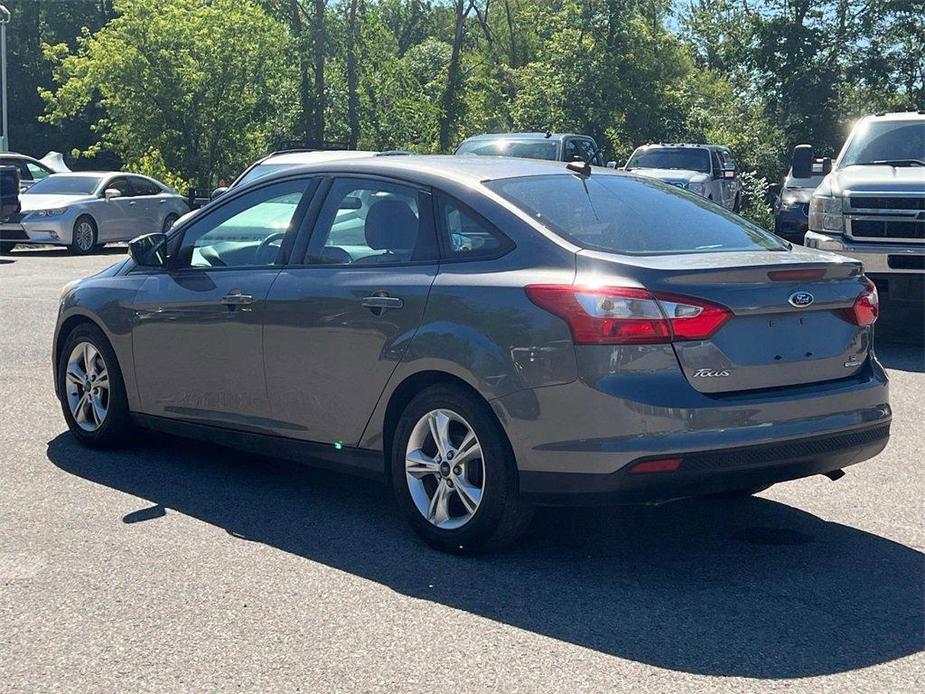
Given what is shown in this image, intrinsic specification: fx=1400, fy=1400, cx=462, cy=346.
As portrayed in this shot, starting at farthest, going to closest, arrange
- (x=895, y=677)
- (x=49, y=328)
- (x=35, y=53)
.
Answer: (x=35, y=53) < (x=49, y=328) < (x=895, y=677)

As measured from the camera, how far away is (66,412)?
7746mm

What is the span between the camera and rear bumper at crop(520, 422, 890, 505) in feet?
16.9

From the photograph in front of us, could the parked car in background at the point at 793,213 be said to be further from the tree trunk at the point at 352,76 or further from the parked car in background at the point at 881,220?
the tree trunk at the point at 352,76

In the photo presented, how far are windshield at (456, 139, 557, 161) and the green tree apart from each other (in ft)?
60.6

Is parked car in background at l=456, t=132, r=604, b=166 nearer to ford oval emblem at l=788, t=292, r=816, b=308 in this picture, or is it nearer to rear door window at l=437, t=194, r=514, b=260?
rear door window at l=437, t=194, r=514, b=260

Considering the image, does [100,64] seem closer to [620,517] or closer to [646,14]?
[646,14]

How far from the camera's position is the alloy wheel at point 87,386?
7.52m

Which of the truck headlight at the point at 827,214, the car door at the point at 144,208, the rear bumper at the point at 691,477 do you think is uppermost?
the rear bumper at the point at 691,477

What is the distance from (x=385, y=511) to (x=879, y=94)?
34.5m

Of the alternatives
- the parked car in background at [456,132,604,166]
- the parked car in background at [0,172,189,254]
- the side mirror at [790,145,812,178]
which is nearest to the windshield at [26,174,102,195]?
the parked car in background at [0,172,189,254]

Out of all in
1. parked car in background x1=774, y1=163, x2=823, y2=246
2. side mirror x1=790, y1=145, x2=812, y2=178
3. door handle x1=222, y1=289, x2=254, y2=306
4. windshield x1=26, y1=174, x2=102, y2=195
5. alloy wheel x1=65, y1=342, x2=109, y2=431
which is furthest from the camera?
windshield x1=26, y1=174, x2=102, y2=195

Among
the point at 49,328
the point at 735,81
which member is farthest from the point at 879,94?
the point at 49,328

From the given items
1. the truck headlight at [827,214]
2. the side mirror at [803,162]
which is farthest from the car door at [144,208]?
the truck headlight at [827,214]

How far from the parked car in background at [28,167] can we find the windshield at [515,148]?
10.6m
